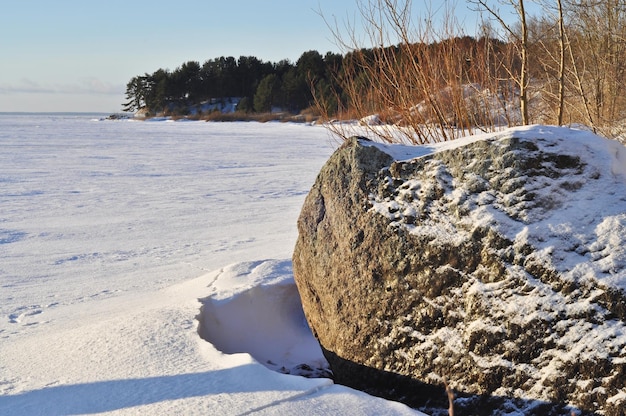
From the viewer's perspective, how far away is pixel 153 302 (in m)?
3.41

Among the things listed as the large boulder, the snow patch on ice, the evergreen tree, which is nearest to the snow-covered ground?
the snow patch on ice

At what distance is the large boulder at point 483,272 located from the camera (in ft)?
6.44

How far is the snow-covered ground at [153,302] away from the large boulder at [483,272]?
0.32 m

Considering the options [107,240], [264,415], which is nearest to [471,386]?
[264,415]

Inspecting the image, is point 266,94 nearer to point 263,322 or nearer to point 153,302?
point 153,302

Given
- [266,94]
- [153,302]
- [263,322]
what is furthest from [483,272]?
[266,94]

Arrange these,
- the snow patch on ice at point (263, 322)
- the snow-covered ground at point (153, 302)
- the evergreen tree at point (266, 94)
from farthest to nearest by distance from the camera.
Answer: the evergreen tree at point (266, 94) < the snow patch on ice at point (263, 322) < the snow-covered ground at point (153, 302)

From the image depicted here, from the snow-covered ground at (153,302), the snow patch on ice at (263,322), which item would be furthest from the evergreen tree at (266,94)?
the snow patch on ice at (263,322)

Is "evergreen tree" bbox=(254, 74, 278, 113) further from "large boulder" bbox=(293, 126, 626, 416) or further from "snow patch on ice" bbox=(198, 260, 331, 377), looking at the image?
"large boulder" bbox=(293, 126, 626, 416)

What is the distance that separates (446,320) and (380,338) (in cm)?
31

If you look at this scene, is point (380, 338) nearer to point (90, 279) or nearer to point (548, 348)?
point (548, 348)

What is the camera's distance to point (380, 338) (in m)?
2.39

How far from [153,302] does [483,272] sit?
6.72 ft

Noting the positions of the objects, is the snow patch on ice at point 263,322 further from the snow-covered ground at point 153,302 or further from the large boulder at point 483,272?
the large boulder at point 483,272
